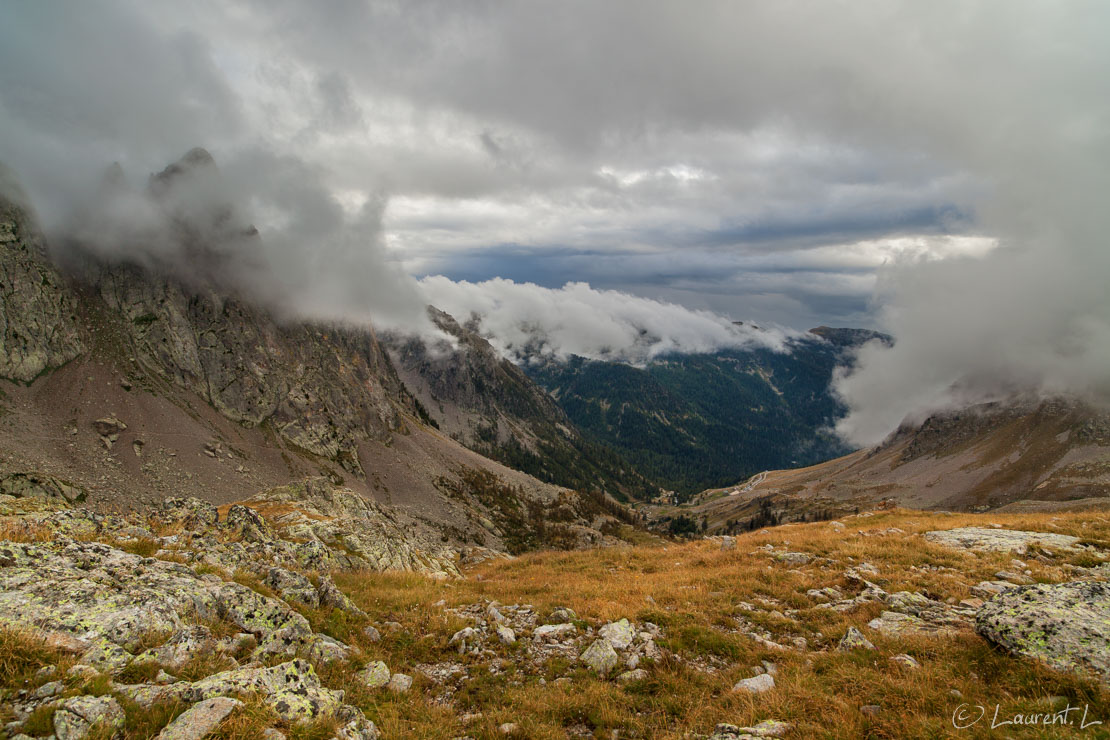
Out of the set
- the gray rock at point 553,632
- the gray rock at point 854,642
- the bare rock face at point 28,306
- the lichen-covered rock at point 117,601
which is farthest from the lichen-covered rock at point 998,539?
the bare rock face at point 28,306

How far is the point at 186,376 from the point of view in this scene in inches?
4931

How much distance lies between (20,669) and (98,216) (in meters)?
188

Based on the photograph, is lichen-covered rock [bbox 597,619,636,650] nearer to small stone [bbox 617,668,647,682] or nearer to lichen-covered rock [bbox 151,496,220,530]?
small stone [bbox 617,668,647,682]

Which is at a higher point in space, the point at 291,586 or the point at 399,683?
the point at 291,586

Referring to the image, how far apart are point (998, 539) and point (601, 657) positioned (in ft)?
72.3

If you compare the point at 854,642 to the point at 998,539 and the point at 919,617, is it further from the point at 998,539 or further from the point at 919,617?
the point at 998,539

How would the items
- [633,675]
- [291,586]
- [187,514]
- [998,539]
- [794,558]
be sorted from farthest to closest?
1. [998,539]
2. [794,558]
3. [187,514]
4. [291,586]
5. [633,675]

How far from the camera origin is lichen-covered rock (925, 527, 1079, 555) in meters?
19.0

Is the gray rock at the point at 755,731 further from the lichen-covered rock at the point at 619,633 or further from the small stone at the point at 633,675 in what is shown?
the lichen-covered rock at the point at 619,633

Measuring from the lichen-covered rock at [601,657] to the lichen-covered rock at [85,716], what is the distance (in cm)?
968

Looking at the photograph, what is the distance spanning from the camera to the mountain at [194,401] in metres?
91.2

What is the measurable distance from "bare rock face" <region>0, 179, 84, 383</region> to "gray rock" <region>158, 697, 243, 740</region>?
468 ft

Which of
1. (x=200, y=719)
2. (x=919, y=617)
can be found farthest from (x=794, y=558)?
(x=200, y=719)

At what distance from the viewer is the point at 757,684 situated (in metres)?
9.88
